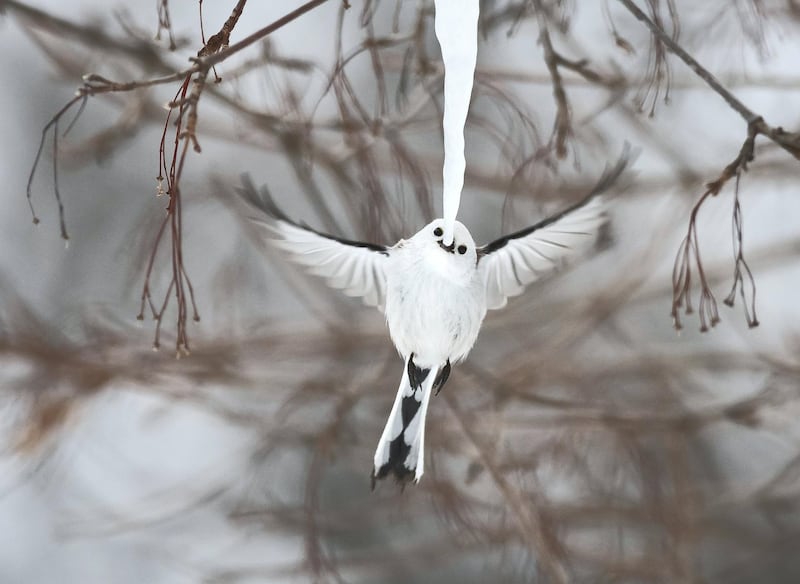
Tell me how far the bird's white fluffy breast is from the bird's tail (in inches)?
1.2

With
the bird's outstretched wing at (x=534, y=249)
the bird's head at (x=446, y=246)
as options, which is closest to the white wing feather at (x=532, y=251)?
the bird's outstretched wing at (x=534, y=249)

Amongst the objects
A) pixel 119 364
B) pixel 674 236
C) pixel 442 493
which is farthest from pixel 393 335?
pixel 674 236

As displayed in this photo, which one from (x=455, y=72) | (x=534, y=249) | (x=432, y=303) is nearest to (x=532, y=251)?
(x=534, y=249)

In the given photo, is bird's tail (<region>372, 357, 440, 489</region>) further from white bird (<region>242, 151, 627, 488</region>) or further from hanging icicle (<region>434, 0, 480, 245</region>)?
hanging icicle (<region>434, 0, 480, 245</region>)

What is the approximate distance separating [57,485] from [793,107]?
2029mm

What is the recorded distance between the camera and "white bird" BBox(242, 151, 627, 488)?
2.15ft

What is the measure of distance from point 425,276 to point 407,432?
0.56ft

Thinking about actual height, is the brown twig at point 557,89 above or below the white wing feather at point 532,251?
above

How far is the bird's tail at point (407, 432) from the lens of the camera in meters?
0.74

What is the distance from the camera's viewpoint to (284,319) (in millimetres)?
1883

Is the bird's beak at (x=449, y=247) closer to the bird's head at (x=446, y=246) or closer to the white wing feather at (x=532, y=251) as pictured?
the bird's head at (x=446, y=246)

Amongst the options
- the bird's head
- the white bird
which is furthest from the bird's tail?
the bird's head

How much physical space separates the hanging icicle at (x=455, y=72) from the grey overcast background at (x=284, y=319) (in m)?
0.24

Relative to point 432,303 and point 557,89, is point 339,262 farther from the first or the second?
point 557,89
